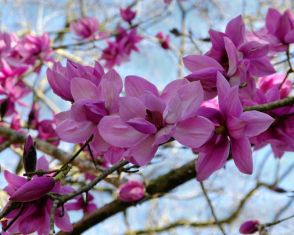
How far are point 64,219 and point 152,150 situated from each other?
0.83ft

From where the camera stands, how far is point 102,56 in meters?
1.87

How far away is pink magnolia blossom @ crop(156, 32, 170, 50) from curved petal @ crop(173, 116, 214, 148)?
175 cm

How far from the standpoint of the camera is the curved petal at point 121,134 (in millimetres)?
574

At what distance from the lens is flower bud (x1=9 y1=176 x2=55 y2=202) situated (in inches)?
24.0

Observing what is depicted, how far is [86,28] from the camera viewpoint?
193 cm

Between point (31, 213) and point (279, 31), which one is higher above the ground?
point (279, 31)

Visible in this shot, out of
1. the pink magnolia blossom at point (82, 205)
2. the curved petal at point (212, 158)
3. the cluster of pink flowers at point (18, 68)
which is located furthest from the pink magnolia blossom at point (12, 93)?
the curved petal at point (212, 158)

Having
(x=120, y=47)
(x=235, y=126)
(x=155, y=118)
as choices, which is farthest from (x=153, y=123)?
(x=120, y=47)

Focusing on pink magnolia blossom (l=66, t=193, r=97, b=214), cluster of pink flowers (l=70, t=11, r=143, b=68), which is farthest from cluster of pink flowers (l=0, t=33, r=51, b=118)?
pink magnolia blossom (l=66, t=193, r=97, b=214)

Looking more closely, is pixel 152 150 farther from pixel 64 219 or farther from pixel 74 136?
pixel 64 219

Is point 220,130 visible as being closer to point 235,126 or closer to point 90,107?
point 235,126

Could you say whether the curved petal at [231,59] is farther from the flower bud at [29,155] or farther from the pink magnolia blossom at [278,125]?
the flower bud at [29,155]

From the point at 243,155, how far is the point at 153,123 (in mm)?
128

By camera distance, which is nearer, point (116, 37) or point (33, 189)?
point (33, 189)
